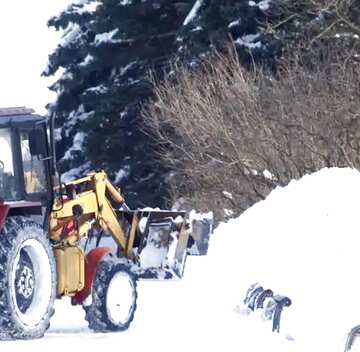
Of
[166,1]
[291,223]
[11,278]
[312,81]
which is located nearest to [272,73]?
[312,81]

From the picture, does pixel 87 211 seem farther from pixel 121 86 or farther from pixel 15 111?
pixel 121 86

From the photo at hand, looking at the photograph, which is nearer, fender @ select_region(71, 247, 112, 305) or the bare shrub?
fender @ select_region(71, 247, 112, 305)

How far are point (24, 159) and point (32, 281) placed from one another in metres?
1.17

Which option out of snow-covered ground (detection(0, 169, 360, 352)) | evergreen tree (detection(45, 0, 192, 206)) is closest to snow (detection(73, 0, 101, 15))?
evergreen tree (detection(45, 0, 192, 206))

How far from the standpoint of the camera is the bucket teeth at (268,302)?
1045 centimetres

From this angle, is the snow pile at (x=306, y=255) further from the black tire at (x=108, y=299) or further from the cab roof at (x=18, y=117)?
the cab roof at (x=18, y=117)

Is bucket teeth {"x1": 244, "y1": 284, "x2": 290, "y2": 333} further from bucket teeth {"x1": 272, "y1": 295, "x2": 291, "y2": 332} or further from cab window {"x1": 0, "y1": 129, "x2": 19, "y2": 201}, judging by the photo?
cab window {"x1": 0, "y1": 129, "x2": 19, "y2": 201}

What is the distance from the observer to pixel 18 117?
11.1 m

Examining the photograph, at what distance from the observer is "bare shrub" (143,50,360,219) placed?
23.4 metres

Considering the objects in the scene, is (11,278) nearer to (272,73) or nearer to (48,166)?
(48,166)

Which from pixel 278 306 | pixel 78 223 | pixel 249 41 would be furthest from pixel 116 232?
pixel 249 41

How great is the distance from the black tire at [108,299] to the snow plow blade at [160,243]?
7.27ft

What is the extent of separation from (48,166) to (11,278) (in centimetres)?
154

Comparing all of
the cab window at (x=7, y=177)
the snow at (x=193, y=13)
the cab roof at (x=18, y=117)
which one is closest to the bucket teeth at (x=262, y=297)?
the cab window at (x=7, y=177)
